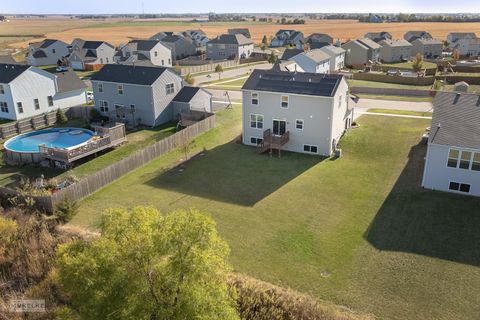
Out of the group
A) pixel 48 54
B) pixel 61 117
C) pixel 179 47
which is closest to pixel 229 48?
pixel 179 47

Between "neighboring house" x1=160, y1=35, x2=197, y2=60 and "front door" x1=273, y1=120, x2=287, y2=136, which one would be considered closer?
"front door" x1=273, y1=120, x2=287, y2=136

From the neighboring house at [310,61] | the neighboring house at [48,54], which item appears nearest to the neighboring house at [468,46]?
the neighboring house at [310,61]

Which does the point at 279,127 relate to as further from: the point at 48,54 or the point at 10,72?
the point at 48,54

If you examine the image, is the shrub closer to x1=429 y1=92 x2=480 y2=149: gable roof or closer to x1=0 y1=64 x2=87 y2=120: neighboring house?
x1=429 y1=92 x2=480 y2=149: gable roof

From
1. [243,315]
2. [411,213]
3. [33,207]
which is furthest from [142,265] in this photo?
[411,213]

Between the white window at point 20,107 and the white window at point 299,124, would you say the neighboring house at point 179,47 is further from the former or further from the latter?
the white window at point 299,124

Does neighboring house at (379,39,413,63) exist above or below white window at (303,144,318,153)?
above

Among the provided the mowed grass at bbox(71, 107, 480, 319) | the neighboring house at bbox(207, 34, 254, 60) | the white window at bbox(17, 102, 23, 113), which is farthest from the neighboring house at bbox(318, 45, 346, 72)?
the white window at bbox(17, 102, 23, 113)
